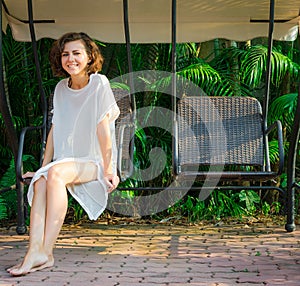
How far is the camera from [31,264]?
3289 millimetres

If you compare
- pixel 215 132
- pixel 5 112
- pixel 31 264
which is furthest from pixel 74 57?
pixel 215 132

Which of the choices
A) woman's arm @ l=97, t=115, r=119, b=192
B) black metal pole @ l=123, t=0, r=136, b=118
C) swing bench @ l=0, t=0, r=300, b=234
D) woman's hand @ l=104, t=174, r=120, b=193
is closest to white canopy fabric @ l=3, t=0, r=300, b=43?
swing bench @ l=0, t=0, r=300, b=234

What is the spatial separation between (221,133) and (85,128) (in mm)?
1163

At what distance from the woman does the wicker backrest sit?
2.65ft

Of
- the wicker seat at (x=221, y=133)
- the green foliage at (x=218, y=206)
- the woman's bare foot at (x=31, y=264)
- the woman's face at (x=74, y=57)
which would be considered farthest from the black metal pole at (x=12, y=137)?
the green foliage at (x=218, y=206)

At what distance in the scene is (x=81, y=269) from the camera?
3.44 meters

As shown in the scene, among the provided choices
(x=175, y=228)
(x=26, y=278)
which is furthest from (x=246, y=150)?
(x=26, y=278)

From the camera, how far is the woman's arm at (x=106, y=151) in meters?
3.59

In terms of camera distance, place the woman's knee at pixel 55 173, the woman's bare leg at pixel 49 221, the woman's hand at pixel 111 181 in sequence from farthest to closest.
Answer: the woman's hand at pixel 111 181 → the woman's knee at pixel 55 173 → the woman's bare leg at pixel 49 221

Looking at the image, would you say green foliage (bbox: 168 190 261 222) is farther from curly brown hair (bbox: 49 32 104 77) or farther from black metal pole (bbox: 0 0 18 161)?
curly brown hair (bbox: 49 32 104 77)

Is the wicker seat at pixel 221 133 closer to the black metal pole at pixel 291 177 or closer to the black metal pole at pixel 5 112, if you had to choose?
the black metal pole at pixel 291 177

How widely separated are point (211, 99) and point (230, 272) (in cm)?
160

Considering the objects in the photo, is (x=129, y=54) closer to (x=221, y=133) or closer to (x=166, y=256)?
(x=221, y=133)

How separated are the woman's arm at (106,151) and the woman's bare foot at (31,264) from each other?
20.2 inches
